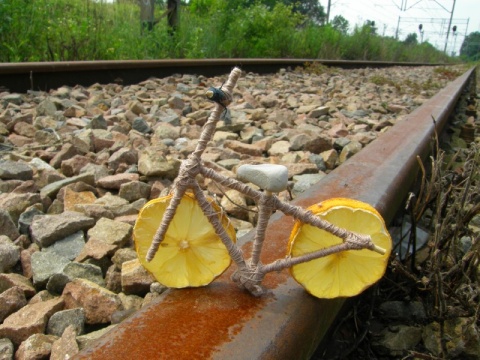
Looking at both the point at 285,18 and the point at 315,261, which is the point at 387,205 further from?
the point at 285,18

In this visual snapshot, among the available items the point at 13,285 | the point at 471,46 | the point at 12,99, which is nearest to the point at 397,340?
the point at 13,285

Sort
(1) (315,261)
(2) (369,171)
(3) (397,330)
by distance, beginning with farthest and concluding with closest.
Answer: (2) (369,171)
(3) (397,330)
(1) (315,261)

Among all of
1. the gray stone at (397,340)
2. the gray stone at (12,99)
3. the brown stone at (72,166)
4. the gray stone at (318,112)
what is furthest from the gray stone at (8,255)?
the gray stone at (318,112)

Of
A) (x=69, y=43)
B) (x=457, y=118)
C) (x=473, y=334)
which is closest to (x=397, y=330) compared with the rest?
(x=473, y=334)

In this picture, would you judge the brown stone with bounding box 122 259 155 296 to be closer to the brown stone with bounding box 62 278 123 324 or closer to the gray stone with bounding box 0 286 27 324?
the brown stone with bounding box 62 278 123 324

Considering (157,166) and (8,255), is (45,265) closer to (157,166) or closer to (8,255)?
(8,255)
